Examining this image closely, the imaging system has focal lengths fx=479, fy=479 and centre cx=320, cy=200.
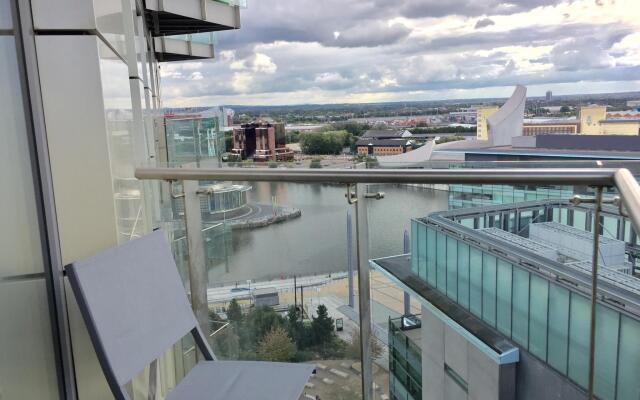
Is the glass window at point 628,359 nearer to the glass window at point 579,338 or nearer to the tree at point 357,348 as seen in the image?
the glass window at point 579,338

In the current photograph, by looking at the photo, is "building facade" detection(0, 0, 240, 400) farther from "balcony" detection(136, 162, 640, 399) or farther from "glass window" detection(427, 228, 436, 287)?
"glass window" detection(427, 228, 436, 287)

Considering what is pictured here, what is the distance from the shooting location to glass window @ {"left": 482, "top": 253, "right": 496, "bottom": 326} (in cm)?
200

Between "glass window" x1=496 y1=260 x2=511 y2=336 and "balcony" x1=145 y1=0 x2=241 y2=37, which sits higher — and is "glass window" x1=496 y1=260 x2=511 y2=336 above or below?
below

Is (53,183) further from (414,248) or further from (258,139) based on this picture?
(258,139)

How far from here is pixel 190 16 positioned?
9867 millimetres

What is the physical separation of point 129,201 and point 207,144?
4.13 metres

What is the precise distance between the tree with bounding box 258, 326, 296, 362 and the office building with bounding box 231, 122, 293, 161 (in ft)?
8.96

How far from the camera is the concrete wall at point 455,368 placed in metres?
1.87

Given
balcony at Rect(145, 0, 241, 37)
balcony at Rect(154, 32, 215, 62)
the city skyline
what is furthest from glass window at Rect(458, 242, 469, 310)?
balcony at Rect(154, 32, 215, 62)

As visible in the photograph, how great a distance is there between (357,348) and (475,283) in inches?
22.7

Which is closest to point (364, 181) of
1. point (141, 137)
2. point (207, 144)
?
point (141, 137)

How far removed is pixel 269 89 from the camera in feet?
54.9

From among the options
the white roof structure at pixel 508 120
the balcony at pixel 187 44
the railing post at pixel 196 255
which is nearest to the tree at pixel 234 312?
the railing post at pixel 196 255

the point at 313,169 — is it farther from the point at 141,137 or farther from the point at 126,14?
the point at 126,14
